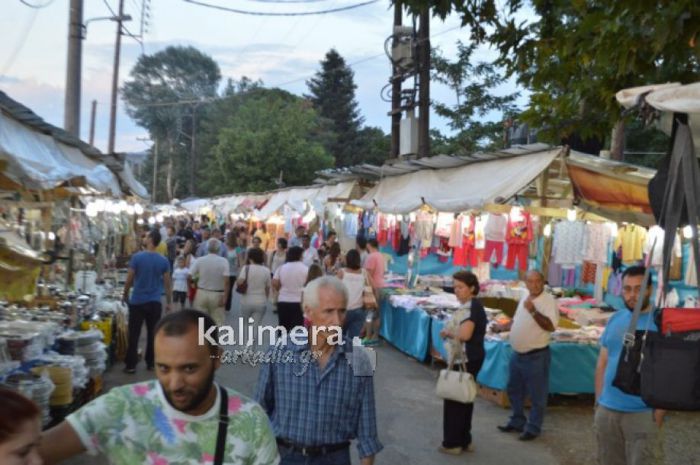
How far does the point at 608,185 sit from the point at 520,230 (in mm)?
1615

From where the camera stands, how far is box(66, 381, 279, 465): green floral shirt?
2.03m

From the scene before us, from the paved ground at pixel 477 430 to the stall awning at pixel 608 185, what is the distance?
103 inches

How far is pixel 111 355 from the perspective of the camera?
9930mm

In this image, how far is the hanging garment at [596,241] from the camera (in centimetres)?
1052

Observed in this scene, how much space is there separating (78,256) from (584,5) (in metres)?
9.53

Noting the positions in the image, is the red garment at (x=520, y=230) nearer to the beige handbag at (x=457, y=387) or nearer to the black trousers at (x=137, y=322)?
the beige handbag at (x=457, y=387)

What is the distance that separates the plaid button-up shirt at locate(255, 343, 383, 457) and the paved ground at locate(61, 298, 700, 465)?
130 inches

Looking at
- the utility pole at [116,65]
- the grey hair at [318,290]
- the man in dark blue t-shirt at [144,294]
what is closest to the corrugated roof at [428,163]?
the man in dark blue t-shirt at [144,294]

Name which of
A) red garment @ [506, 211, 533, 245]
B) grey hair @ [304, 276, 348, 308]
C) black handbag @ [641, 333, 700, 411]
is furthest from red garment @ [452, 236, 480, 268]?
black handbag @ [641, 333, 700, 411]

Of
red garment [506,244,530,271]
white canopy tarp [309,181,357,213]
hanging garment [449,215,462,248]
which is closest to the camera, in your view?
red garment [506,244,530,271]

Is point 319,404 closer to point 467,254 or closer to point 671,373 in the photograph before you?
point 671,373

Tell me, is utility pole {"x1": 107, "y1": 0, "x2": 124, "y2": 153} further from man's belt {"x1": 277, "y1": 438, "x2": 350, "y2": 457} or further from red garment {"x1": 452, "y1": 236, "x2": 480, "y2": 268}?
man's belt {"x1": 277, "y1": 438, "x2": 350, "y2": 457}

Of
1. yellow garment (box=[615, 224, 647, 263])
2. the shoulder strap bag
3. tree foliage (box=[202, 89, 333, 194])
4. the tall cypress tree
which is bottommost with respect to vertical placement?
the shoulder strap bag

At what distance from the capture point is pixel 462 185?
1017cm
